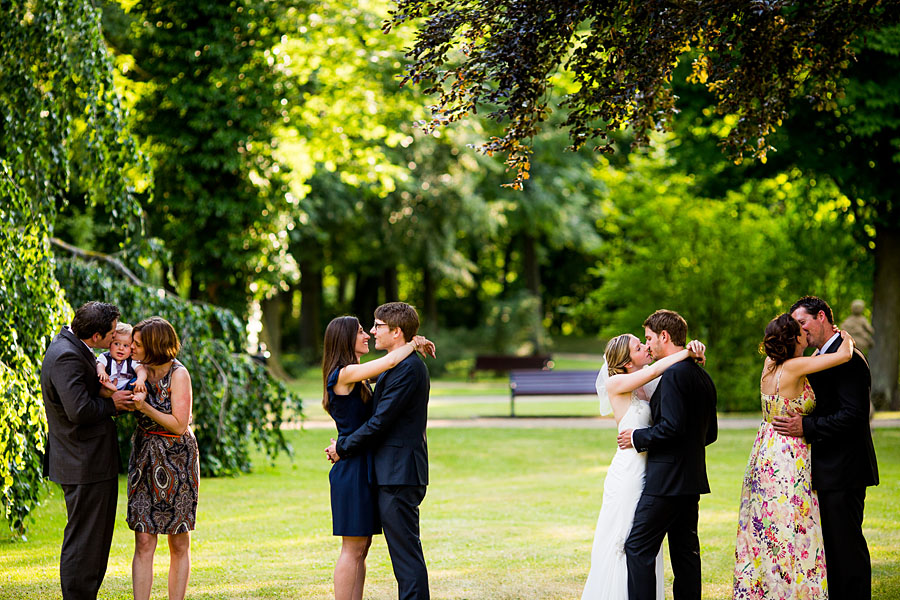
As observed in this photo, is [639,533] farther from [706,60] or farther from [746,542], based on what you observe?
[706,60]

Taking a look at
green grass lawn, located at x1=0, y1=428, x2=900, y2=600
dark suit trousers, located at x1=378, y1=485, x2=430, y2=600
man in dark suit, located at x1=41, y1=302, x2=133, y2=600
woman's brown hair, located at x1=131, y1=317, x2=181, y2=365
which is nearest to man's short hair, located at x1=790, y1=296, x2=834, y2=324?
green grass lawn, located at x1=0, y1=428, x2=900, y2=600

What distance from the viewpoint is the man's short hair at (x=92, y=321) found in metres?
6.04

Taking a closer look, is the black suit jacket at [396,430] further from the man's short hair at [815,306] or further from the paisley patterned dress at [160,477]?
the man's short hair at [815,306]

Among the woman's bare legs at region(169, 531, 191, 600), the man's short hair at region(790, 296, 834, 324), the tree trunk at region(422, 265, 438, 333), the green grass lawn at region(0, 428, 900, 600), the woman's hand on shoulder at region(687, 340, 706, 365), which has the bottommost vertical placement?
the green grass lawn at region(0, 428, 900, 600)

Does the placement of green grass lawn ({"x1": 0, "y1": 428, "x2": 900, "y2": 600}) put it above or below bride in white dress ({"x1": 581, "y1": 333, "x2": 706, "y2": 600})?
below

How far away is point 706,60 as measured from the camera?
288 inches

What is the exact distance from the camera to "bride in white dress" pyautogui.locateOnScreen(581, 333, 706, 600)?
6012mm

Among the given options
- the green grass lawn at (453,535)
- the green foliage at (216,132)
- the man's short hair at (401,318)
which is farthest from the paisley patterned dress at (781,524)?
the green foliage at (216,132)

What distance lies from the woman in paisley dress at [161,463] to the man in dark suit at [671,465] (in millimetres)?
2696

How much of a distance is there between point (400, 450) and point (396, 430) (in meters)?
0.12

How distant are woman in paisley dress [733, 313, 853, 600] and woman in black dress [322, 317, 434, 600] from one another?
2183mm

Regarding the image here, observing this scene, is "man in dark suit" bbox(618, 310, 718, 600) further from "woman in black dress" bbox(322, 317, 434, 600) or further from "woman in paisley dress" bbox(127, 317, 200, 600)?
"woman in paisley dress" bbox(127, 317, 200, 600)

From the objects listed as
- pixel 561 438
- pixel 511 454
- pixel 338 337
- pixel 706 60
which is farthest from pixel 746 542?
pixel 561 438

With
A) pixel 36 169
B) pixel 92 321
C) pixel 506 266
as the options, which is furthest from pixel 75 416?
pixel 506 266
